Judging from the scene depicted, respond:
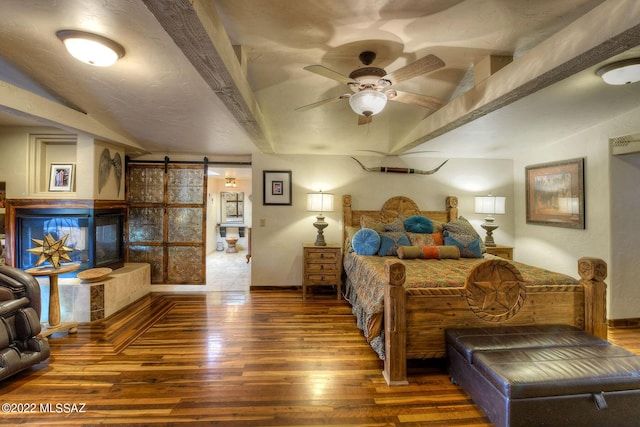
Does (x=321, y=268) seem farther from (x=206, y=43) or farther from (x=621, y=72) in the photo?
(x=621, y=72)

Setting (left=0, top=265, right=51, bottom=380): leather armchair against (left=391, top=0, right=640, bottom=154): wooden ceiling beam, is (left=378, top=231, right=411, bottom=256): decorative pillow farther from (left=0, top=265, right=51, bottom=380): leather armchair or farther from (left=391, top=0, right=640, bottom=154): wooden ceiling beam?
(left=0, top=265, right=51, bottom=380): leather armchair

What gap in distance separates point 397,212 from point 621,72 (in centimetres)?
269

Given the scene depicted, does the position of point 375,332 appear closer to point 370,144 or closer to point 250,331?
point 250,331

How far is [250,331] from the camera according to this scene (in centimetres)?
285

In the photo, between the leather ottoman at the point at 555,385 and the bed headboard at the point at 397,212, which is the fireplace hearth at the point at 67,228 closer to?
the bed headboard at the point at 397,212

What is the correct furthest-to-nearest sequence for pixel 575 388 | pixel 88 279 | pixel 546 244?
pixel 546 244
pixel 88 279
pixel 575 388

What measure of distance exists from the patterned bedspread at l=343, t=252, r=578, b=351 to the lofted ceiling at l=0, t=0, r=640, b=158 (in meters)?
1.41

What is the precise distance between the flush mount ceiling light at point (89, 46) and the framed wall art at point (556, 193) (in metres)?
4.71

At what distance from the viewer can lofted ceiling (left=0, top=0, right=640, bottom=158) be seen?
5.00ft

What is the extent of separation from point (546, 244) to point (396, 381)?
10.6ft

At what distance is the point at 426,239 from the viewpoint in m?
3.44

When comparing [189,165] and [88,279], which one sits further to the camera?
[189,165]

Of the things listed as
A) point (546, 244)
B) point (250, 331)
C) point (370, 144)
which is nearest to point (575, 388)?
point (250, 331)

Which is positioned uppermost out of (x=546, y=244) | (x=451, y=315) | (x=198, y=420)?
(x=546, y=244)
